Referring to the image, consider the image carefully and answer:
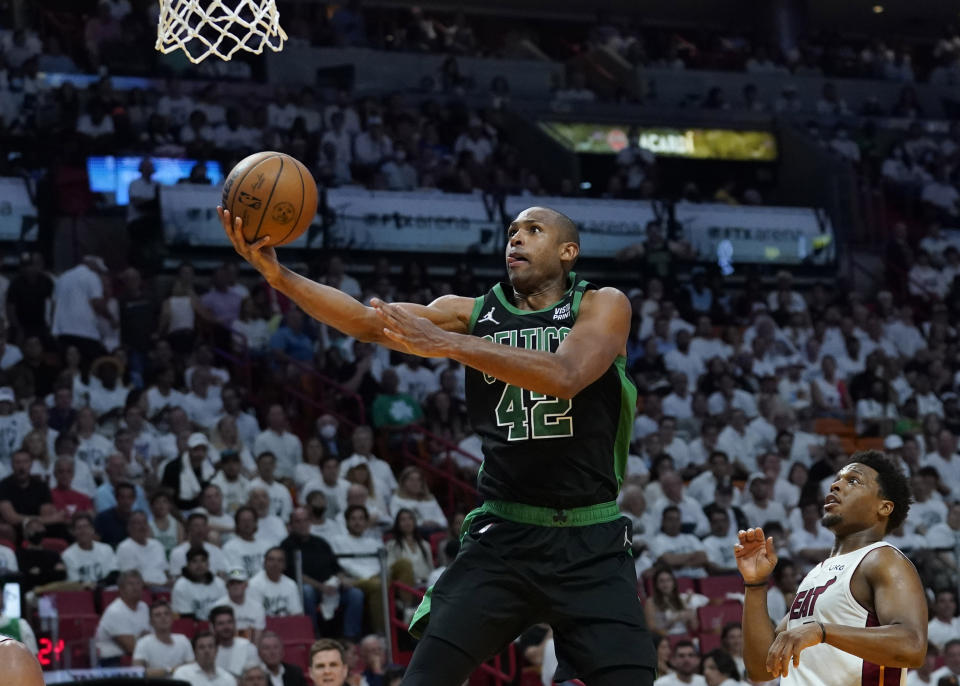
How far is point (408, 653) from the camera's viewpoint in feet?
38.2

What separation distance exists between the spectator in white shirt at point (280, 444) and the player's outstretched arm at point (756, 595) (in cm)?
816

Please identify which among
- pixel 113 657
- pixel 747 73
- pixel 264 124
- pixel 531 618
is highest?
pixel 747 73

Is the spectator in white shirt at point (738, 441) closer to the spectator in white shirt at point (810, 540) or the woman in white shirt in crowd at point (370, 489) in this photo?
the spectator in white shirt at point (810, 540)

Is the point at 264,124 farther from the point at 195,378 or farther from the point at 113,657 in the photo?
the point at 113,657

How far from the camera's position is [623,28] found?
26.5m

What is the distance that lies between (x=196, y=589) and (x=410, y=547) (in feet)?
5.97

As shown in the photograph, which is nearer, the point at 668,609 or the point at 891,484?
the point at 891,484

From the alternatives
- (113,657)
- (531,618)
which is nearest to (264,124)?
(113,657)

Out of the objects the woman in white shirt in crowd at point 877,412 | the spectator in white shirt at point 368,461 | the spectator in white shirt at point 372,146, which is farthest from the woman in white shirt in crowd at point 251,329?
the woman in white shirt in crowd at point 877,412

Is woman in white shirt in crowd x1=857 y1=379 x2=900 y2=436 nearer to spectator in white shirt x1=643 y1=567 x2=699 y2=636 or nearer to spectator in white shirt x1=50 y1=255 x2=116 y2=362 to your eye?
spectator in white shirt x1=643 y1=567 x2=699 y2=636

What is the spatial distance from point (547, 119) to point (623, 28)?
4.96 meters

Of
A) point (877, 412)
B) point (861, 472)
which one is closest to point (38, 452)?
point (861, 472)

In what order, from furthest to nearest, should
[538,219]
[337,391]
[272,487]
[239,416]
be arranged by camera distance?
[337,391] → [239,416] → [272,487] → [538,219]

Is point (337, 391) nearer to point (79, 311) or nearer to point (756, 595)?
point (79, 311)
